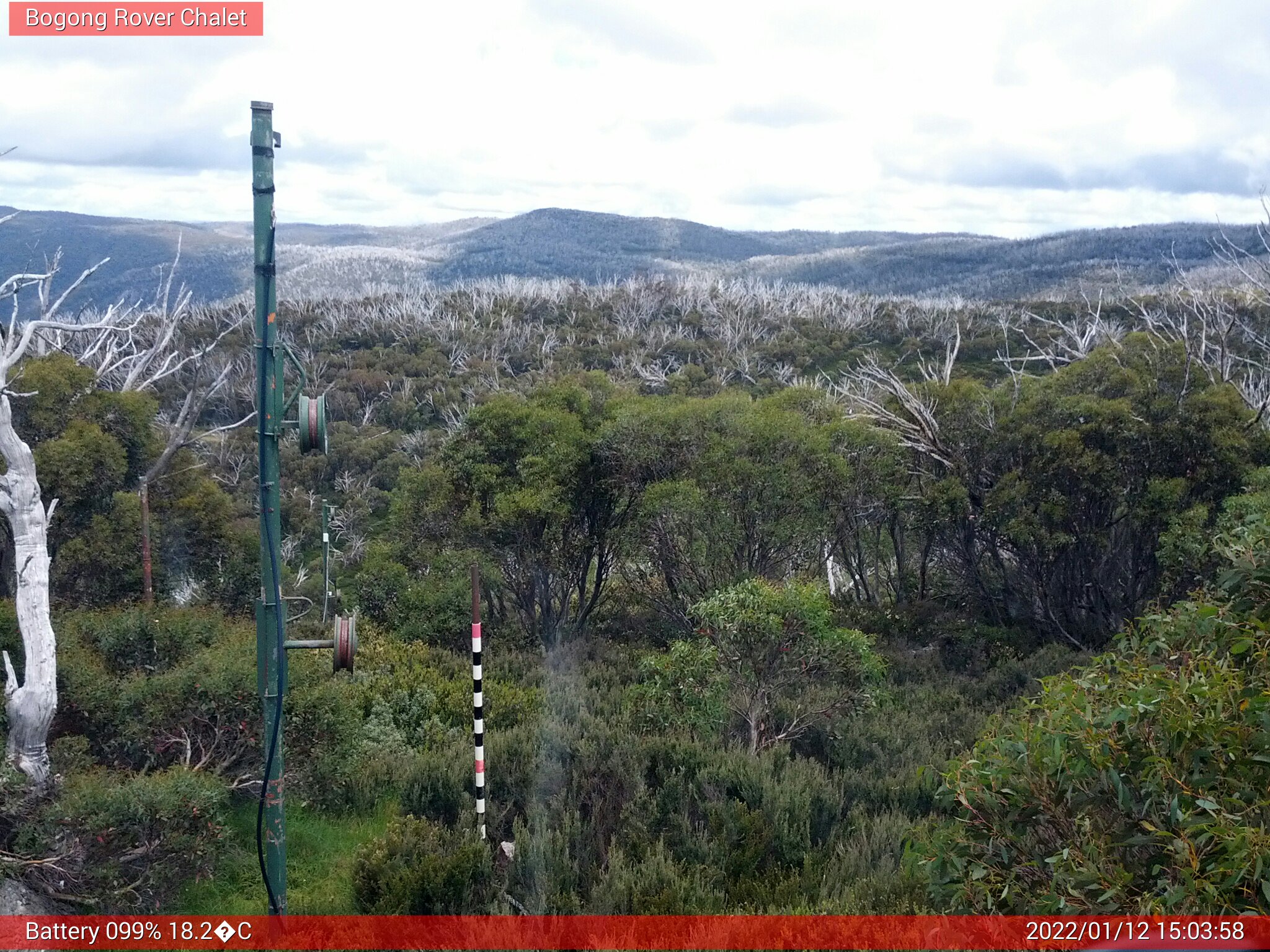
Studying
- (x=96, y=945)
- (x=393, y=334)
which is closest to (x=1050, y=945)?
(x=96, y=945)

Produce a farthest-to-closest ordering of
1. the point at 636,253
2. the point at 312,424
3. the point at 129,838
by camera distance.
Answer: the point at 636,253, the point at 129,838, the point at 312,424

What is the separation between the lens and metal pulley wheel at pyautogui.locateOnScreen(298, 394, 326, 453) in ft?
17.5

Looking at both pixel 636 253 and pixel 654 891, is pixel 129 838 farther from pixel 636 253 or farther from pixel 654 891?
pixel 636 253

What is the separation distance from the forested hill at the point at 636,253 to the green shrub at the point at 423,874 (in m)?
32.5

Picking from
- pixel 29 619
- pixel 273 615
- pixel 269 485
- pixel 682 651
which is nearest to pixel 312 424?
pixel 269 485

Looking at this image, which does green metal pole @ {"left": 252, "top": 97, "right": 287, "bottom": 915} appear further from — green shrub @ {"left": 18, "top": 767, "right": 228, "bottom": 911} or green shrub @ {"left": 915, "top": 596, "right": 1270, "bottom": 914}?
green shrub @ {"left": 915, "top": 596, "right": 1270, "bottom": 914}

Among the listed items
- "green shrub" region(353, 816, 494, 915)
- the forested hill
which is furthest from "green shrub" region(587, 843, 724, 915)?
the forested hill

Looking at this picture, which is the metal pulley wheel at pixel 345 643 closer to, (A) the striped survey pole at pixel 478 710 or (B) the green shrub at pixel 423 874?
(A) the striped survey pole at pixel 478 710

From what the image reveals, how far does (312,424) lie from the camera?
17.6ft

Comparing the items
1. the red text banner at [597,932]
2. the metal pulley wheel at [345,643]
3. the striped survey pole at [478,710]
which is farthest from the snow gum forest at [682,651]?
the metal pulley wheel at [345,643]

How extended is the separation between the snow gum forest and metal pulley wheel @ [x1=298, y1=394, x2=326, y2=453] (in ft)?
4.90

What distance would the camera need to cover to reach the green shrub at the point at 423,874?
19.9 feet

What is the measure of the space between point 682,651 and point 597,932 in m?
4.59

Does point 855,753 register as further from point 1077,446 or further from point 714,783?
point 1077,446
